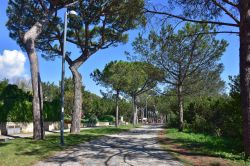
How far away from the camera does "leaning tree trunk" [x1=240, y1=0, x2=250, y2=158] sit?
36.4 ft

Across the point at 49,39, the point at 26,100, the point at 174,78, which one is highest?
the point at 49,39

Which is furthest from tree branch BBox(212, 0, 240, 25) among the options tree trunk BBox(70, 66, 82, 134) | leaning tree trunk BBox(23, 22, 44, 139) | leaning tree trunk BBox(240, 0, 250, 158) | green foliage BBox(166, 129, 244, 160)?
tree trunk BBox(70, 66, 82, 134)

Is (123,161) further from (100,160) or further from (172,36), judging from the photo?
(172,36)

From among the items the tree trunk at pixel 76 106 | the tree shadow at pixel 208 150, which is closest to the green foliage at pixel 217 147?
the tree shadow at pixel 208 150

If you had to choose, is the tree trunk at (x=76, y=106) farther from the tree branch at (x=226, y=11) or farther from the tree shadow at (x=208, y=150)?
the tree branch at (x=226, y=11)

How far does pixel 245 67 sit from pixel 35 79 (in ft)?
33.7

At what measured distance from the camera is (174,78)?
32000 millimetres

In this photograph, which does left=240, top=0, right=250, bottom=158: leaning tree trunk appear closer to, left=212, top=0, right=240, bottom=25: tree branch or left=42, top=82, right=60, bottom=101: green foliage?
left=212, top=0, right=240, bottom=25: tree branch

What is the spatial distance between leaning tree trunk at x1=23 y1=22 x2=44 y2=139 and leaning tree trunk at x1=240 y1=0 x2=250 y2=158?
32.7 feet

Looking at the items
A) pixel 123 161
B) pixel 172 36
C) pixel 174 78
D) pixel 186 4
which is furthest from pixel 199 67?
pixel 123 161

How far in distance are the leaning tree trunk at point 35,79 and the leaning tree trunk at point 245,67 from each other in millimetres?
9979

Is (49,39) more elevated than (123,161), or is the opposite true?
(49,39)

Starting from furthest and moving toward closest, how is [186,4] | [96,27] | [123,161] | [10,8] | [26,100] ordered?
[26,100]
[96,27]
[10,8]
[186,4]
[123,161]

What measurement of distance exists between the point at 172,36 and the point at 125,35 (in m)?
11.6
